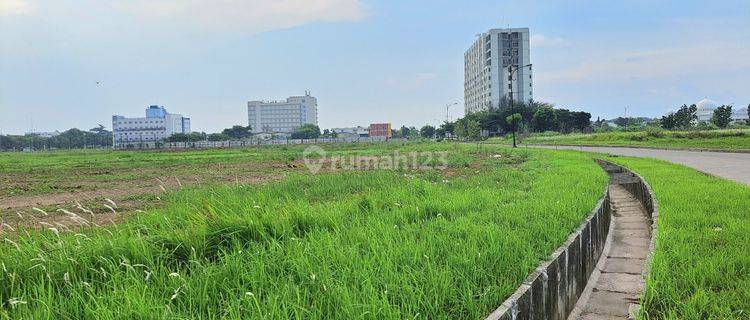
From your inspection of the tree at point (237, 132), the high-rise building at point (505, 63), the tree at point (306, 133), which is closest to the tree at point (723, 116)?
the high-rise building at point (505, 63)

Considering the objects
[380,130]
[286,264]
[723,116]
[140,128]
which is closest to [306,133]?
[380,130]

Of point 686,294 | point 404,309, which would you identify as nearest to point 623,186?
point 686,294

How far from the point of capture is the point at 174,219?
4.87 m

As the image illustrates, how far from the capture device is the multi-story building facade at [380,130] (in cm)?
10800

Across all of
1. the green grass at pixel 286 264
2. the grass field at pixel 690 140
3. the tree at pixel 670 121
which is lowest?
the green grass at pixel 286 264

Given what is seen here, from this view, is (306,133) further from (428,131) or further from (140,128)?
(140,128)

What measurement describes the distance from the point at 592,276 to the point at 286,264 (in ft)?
10.8

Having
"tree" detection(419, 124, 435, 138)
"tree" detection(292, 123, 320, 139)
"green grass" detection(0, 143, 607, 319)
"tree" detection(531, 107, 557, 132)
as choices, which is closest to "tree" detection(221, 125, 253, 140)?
"tree" detection(292, 123, 320, 139)

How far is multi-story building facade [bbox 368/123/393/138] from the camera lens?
108 meters

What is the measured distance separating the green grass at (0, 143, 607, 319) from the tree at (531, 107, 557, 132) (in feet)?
240

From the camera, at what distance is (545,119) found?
242 feet

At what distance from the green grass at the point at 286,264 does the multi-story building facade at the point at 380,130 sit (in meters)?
102

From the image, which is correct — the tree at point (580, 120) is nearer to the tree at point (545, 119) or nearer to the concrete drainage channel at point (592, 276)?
the tree at point (545, 119)

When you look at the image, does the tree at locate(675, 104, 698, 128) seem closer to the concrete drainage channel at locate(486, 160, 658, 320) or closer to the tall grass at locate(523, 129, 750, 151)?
the tall grass at locate(523, 129, 750, 151)
